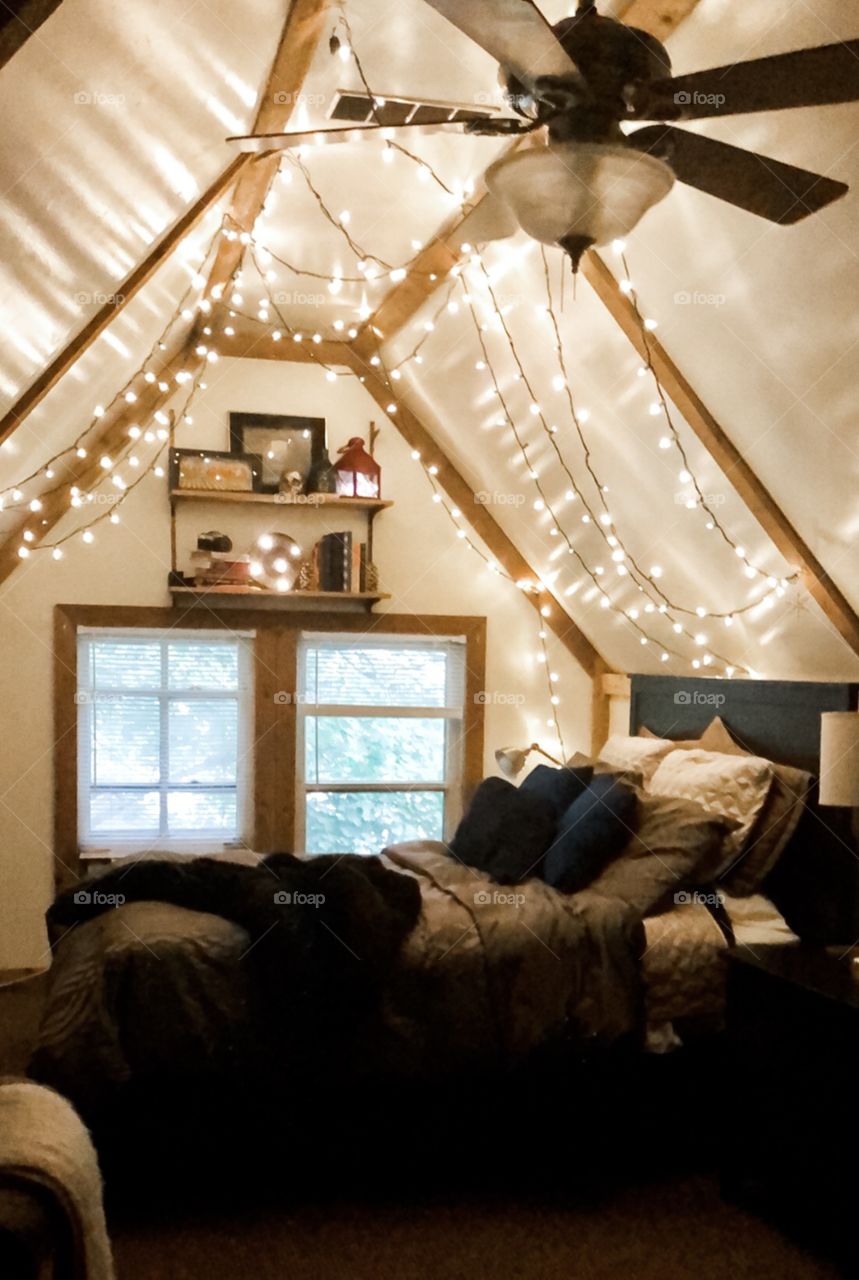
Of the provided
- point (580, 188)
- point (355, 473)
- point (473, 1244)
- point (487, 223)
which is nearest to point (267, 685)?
point (355, 473)

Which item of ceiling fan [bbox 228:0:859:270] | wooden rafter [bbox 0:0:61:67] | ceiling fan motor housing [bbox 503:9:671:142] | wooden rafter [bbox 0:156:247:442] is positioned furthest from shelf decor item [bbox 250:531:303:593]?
wooden rafter [bbox 0:0:61:67]

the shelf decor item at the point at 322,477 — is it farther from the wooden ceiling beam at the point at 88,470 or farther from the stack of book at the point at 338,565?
the wooden ceiling beam at the point at 88,470

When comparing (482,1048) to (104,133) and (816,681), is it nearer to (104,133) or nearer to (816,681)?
(816,681)

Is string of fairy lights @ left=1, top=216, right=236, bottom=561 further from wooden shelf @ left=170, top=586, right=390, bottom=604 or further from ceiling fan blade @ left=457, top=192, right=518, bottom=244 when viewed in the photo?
ceiling fan blade @ left=457, top=192, right=518, bottom=244

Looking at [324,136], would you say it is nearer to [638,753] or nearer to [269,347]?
[269,347]

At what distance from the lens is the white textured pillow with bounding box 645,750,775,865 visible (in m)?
3.26

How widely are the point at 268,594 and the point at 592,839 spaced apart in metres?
2.09

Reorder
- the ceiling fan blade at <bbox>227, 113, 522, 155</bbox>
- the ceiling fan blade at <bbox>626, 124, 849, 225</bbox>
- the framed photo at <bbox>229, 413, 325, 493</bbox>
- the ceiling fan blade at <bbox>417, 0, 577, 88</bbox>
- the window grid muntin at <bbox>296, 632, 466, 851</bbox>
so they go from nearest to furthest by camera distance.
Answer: the ceiling fan blade at <bbox>417, 0, 577, 88</bbox> < the ceiling fan blade at <bbox>626, 124, 849, 225</bbox> < the ceiling fan blade at <bbox>227, 113, 522, 155</bbox> < the framed photo at <bbox>229, 413, 325, 493</bbox> < the window grid muntin at <bbox>296, 632, 466, 851</bbox>

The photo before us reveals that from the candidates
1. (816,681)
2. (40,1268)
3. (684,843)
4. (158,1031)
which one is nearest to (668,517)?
(816,681)

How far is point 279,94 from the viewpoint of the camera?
252 cm

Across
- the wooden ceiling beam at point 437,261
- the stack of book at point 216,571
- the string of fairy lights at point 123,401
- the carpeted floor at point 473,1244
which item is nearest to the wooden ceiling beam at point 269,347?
the wooden ceiling beam at point 437,261

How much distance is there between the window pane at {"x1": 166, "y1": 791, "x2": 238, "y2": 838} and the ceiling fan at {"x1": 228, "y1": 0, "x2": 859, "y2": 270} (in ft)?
11.5

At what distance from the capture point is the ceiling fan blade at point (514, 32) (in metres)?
1.52

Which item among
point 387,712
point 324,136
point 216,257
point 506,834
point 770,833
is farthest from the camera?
point 387,712
